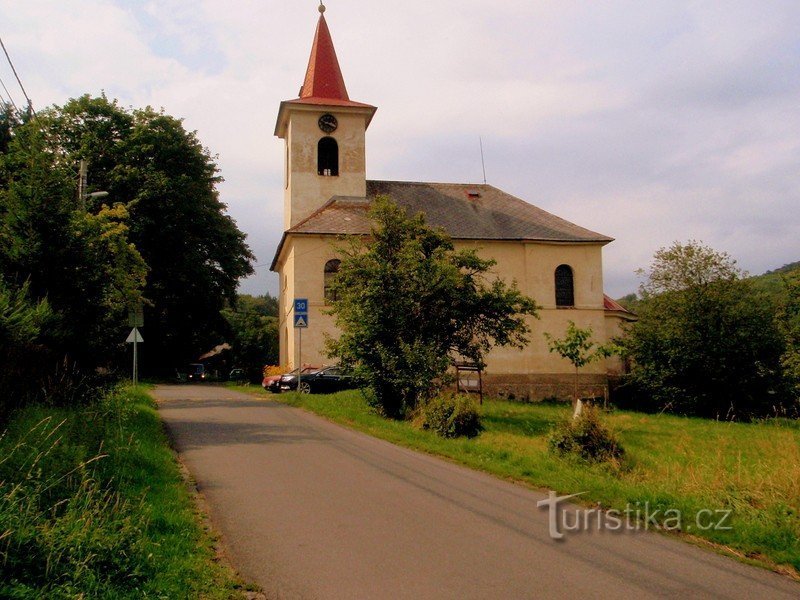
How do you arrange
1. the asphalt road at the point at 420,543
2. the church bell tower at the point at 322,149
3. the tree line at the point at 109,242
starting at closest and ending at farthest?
the asphalt road at the point at 420,543 < the tree line at the point at 109,242 < the church bell tower at the point at 322,149

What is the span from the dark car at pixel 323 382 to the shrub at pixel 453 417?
419 inches

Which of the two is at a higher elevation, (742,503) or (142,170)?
(142,170)

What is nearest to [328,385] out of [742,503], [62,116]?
[742,503]

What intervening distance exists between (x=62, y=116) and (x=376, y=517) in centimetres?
3539

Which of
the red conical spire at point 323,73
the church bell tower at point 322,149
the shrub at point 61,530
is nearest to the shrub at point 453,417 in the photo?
the shrub at point 61,530

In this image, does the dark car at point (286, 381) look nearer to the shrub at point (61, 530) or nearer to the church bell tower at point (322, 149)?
the church bell tower at point (322, 149)

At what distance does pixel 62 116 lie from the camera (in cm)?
3553

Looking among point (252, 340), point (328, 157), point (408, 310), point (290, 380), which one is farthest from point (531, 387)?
point (252, 340)

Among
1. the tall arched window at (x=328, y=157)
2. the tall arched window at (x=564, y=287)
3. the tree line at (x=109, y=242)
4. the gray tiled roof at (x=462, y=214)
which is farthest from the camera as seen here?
the tall arched window at (x=328, y=157)

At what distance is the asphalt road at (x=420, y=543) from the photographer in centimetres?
504

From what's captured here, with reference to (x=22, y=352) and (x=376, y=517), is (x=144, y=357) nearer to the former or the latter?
(x=22, y=352)

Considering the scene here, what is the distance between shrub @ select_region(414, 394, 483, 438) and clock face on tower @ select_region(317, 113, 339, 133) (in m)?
23.6

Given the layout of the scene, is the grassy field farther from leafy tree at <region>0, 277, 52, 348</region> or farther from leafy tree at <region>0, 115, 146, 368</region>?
leafy tree at <region>0, 277, 52, 348</region>

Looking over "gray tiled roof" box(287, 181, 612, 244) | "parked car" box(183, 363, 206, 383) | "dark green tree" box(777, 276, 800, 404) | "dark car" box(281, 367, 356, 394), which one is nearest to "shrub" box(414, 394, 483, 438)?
"dark car" box(281, 367, 356, 394)
